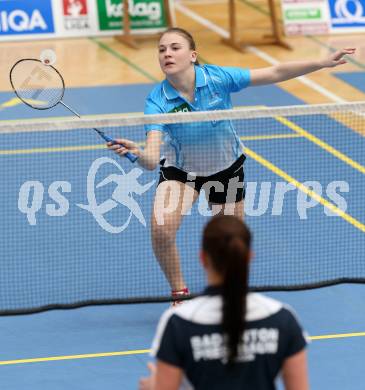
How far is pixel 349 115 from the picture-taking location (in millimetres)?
12023

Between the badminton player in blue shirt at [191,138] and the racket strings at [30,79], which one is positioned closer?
the badminton player in blue shirt at [191,138]

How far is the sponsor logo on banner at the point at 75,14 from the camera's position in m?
15.3

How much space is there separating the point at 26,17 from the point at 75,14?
706mm

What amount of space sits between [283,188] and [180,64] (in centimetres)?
297

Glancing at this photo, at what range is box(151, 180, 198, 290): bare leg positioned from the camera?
7.38 m

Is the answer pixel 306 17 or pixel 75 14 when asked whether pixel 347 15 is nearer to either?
pixel 306 17

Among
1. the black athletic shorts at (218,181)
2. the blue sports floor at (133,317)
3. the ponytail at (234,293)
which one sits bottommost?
the blue sports floor at (133,317)

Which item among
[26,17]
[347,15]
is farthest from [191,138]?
[347,15]

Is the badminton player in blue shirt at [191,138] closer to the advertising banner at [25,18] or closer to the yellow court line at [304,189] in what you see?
the yellow court line at [304,189]

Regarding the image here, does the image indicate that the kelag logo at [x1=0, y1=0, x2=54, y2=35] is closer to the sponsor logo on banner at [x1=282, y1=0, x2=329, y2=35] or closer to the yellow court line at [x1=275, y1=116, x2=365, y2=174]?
the sponsor logo on banner at [x1=282, y1=0, x2=329, y2=35]

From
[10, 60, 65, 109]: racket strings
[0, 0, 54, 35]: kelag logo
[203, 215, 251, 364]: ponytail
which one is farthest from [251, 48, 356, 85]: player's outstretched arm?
[0, 0, 54, 35]: kelag logo

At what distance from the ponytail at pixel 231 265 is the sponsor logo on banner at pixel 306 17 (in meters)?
12.3

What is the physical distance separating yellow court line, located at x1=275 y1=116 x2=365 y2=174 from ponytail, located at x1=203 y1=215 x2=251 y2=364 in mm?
6879

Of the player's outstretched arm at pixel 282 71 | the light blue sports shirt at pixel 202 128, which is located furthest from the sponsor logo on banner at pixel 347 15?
the light blue sports shirt at pixel 202 128
